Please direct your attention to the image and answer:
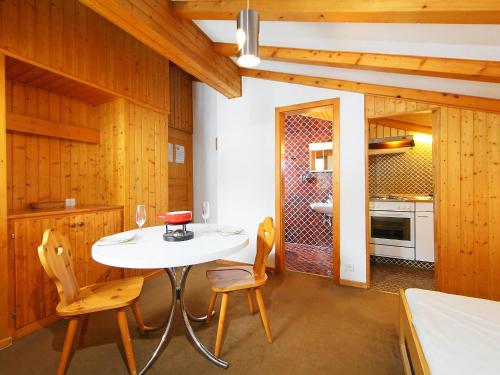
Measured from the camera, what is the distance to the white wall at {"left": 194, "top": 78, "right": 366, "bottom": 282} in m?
2.83

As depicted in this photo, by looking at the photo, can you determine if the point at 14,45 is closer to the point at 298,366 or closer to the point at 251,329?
the point at 251,329

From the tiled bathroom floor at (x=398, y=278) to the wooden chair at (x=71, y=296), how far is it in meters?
2.50

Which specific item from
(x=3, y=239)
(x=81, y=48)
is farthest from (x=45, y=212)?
(x=81, y=48)

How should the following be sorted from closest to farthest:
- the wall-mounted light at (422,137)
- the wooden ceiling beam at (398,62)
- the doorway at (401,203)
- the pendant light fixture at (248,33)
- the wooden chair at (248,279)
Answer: the pendant light fixture at (248,33) < the wooden chair at (248,279) < the wooden ceiling beam at (398,62) < the doorway at (401,203) < the wall-mounted light at (422,137)

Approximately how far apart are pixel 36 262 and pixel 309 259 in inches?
128

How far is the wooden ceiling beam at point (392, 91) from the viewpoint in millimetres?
2361

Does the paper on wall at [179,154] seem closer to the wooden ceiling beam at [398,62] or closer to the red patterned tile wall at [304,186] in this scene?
the red patterned tile wall at [304,186]

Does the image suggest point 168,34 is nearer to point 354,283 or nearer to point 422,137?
point 354,283

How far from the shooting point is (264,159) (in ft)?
11.1

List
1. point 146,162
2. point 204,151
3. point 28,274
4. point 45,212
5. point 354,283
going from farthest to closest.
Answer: point 204,151 → point 146,162 → point 354,283 → point 45,212 → point 28,274

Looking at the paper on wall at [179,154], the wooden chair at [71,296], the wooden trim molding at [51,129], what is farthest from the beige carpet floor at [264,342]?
the paper on wall at [179,154]

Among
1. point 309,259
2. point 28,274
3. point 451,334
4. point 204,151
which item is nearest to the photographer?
point 451,334

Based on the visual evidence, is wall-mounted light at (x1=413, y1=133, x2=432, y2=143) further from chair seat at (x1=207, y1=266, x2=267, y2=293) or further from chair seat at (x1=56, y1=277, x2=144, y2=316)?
chair seat at (x1=56, y1=277, x2=144, y2=316)

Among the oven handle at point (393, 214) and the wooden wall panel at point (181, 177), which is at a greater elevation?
the wooden wall panel at point (181, 177)
